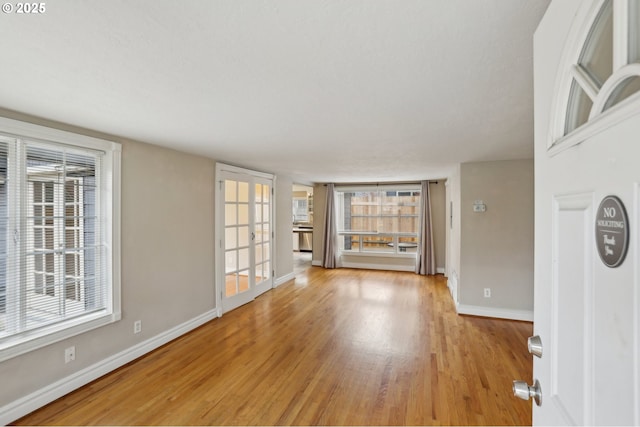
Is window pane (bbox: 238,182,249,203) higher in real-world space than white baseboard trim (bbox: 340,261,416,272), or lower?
higher

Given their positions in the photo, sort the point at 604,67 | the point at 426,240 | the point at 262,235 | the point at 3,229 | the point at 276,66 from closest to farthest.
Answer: the point at 604,67, the point at 276,66, the point at 3,229, the point at 262,235, the point at 426,240

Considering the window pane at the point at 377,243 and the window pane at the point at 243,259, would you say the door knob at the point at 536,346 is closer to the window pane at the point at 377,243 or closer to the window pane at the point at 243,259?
the window pane at the point at 243,259

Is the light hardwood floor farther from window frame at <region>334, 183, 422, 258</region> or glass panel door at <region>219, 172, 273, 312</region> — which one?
window frame at <region>334, 183, 422, 258</region>

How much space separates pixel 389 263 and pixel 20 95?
6832 millimetres

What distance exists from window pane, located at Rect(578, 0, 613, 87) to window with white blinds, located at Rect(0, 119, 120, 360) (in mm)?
3126

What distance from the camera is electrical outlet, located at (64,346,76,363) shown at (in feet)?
7.73

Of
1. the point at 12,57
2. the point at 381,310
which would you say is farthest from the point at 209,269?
the point at 12,57

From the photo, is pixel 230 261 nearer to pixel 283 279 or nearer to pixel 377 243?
pixel 283 279

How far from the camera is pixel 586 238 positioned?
0.61m

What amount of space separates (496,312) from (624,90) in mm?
4339

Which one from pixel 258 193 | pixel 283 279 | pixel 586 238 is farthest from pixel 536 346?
pixel 283 279

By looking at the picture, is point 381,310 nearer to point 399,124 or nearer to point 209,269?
point 209,269

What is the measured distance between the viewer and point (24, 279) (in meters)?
2.13

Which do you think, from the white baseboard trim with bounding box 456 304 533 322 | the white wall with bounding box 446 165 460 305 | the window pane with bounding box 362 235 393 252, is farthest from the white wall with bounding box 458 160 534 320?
the window pane with bounding box 362 235 393 252
